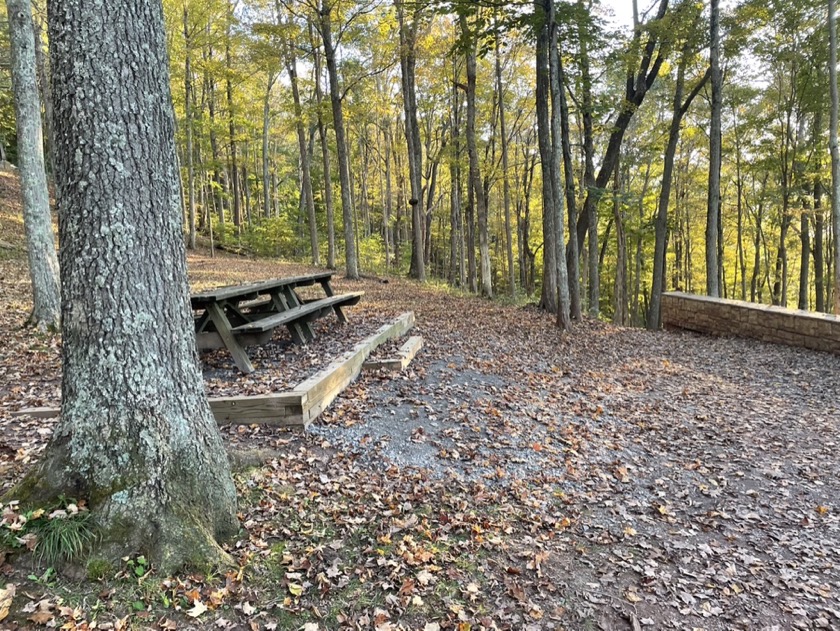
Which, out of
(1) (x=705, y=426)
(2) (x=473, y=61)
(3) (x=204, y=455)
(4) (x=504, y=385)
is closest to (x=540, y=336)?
(4) (x=504, y=385)

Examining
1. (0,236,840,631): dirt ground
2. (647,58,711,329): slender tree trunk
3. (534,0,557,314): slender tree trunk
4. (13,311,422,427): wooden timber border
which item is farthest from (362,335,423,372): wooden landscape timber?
(647,58,711,329): slender tree trunk

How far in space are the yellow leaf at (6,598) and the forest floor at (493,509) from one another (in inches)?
0.7

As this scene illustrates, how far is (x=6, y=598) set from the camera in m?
2.04

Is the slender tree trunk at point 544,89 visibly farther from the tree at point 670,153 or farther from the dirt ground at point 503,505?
the dirt ground at point 503,505

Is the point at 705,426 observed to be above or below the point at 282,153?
below

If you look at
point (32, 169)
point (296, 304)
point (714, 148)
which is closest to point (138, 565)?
point (296, 304)

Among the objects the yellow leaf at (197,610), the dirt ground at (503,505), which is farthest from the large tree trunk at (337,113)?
the yellow leaf at (197,610)

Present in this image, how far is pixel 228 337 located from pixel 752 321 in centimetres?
1020

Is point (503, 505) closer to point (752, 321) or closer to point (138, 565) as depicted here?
point (138, 565)

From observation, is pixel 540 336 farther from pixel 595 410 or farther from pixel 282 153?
pixel 282 153

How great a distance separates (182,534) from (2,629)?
71 cm

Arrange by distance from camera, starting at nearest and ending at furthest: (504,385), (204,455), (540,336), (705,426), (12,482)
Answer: (204,455), (12,482), (705,426), (504,385), (540,336)

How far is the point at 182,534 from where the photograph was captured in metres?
2.46

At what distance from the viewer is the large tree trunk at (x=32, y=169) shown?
19.8 ft
